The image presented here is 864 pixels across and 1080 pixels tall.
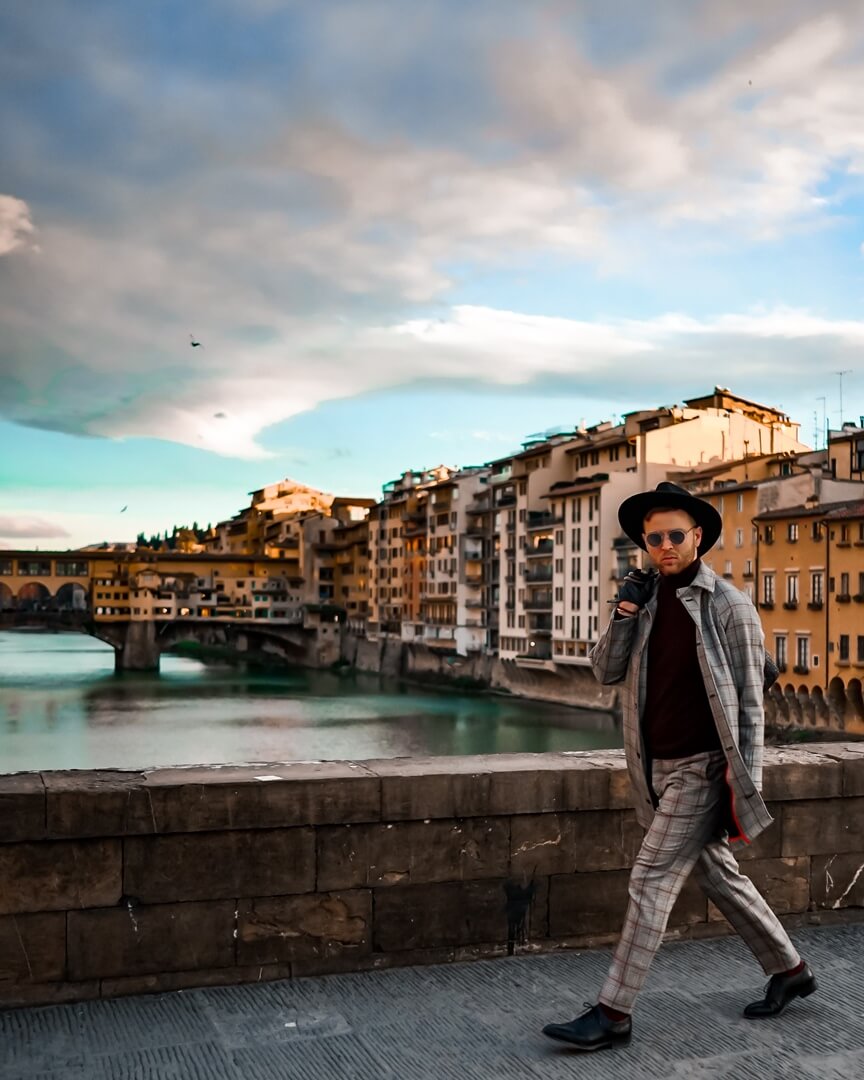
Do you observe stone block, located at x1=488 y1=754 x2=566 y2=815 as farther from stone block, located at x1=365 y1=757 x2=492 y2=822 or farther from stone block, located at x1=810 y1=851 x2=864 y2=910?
stone block, located at x1=810 y1=851 x2=864 y2=910

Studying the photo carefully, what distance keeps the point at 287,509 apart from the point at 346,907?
12435cm

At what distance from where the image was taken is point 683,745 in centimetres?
383

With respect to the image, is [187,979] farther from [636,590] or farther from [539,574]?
[539,574]

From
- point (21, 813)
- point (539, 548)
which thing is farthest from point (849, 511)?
point (21, 813)

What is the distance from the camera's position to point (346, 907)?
4.48m

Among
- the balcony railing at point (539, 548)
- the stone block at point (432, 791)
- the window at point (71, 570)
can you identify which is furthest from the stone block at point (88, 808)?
the window at point (71, 570)

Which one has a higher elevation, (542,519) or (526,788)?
(542,519)

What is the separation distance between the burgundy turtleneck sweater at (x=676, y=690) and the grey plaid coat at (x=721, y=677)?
0.09 ft

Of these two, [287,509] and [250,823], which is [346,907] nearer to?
[250,823]

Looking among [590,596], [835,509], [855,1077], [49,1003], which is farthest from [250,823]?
[590,596]

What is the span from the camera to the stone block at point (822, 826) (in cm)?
524

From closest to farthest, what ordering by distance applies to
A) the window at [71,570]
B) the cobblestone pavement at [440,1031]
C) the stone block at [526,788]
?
the cobblestone pavement at [440,1031], the stone block at [526,788], the window at [71,570]

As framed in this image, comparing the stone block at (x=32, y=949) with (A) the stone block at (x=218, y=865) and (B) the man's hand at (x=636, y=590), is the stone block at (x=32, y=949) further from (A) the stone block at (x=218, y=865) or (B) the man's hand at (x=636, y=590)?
(B) the man's hand at (x=636, y=590)

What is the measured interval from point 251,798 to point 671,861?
145 cm
